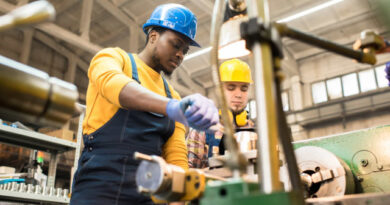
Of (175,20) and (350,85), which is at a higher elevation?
(350,85)

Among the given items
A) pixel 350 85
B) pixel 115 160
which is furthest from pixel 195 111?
pixel 350 85

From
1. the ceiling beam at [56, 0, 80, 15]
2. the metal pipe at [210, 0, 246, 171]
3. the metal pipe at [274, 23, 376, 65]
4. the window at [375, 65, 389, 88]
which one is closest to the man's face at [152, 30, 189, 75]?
the metal pipe at [210, 0, 246, 171]

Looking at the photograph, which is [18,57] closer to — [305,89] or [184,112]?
[305,89]

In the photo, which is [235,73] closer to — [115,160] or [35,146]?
[115,160]

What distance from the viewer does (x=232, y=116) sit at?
7.43 ft

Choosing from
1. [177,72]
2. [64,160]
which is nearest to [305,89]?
[177,72]

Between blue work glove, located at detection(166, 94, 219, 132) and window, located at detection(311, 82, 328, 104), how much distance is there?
6721mm

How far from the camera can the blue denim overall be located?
3.43 feet

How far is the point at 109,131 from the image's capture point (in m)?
1.12

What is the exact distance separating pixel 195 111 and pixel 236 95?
1.56m

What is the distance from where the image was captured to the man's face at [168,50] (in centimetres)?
140

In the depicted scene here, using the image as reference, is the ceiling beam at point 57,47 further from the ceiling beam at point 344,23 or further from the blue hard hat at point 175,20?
the blue hard hat at point 175,20

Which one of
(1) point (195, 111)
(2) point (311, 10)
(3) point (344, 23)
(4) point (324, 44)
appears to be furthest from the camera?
(3) point (344, 23)

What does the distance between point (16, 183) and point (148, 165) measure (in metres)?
2.18
